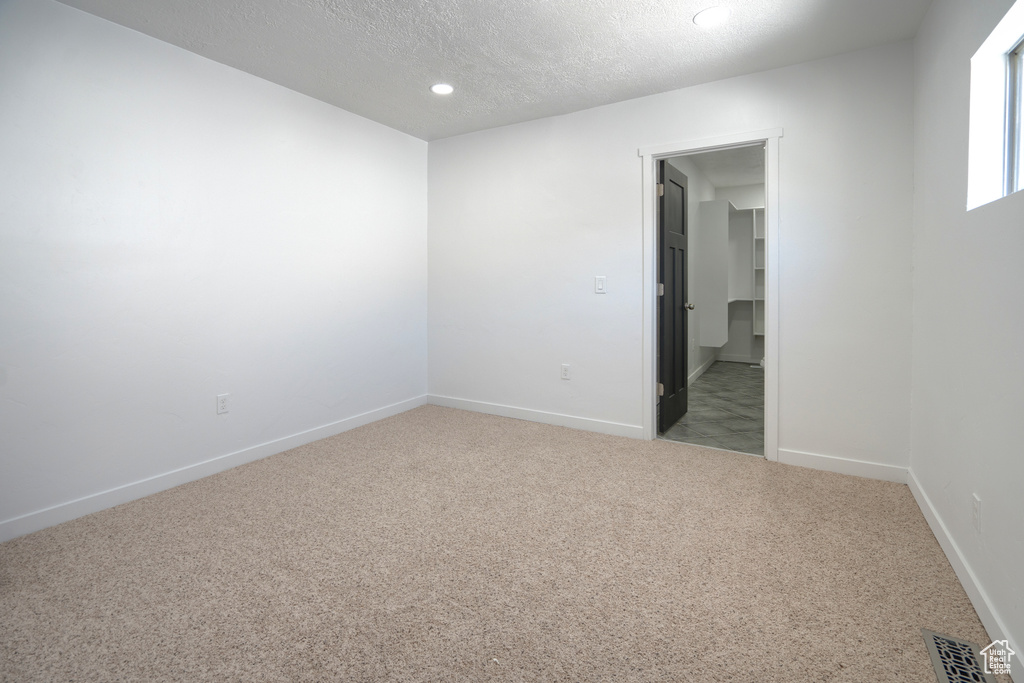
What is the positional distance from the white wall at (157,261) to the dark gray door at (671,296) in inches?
87.5

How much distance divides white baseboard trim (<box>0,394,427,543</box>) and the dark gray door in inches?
90.9

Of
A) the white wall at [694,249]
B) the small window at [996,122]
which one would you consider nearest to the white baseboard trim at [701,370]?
the white wall at [694,249]

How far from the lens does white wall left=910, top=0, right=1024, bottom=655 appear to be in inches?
55.5

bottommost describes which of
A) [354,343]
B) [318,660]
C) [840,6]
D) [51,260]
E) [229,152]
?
[318,660]

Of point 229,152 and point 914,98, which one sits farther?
point 229,152

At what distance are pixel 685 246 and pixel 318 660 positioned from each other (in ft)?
12.7

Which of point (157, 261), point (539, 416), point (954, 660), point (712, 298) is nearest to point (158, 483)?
point (157, 261)

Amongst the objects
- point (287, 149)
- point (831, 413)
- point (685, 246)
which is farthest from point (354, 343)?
point (831, 413)

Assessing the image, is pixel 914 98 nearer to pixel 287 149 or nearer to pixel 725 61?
pixel 725 61

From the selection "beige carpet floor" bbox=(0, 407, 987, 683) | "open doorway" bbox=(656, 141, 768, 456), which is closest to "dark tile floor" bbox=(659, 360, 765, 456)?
"open doorway" bbox=(656, 141, 768, 456)

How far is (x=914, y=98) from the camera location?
260 cm

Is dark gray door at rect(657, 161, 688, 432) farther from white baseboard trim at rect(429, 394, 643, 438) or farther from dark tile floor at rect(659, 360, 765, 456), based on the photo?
white baseboard trim at rect(429, 394, 643, 438)
